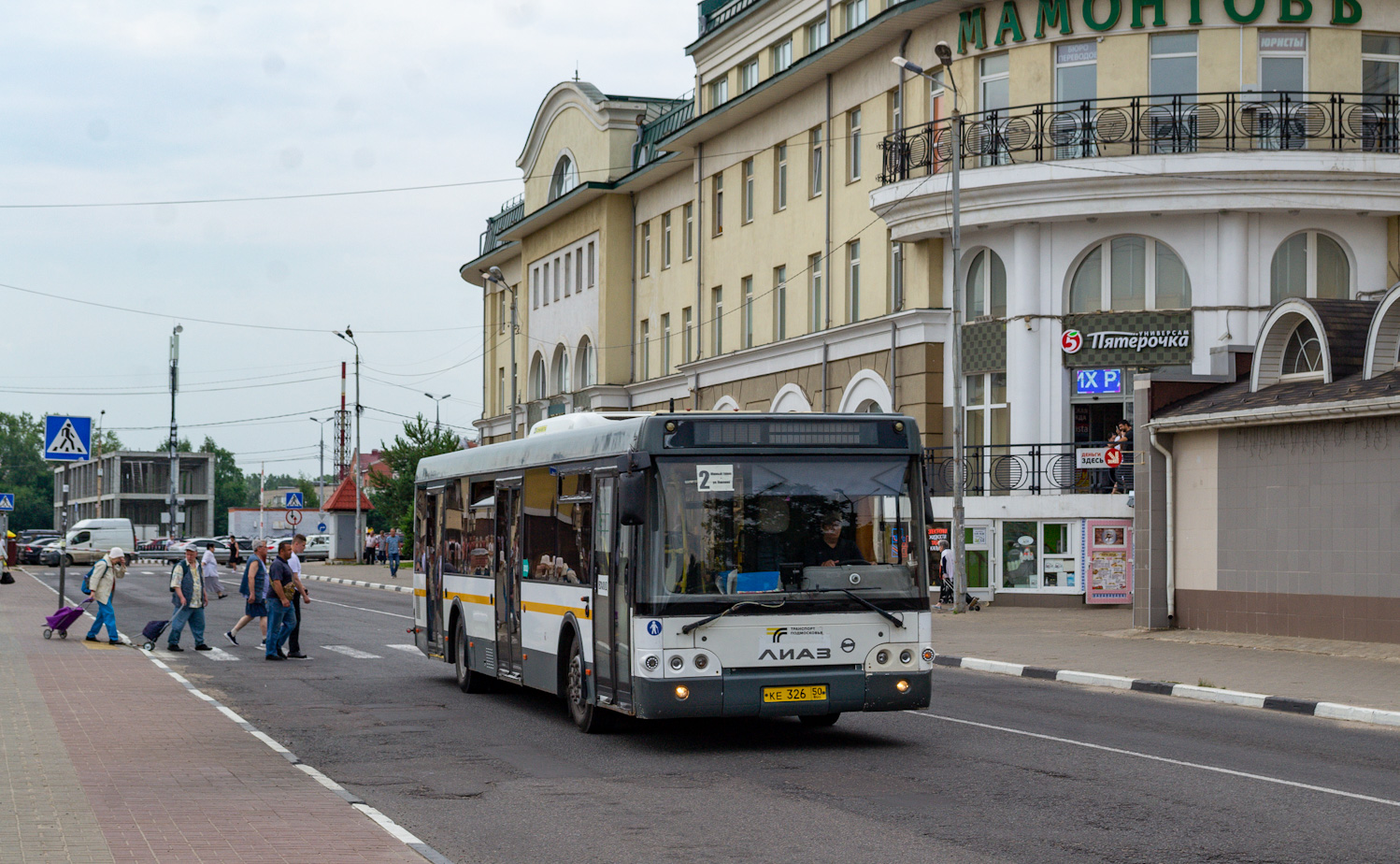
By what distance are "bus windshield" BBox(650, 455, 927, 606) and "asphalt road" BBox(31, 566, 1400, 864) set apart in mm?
1261

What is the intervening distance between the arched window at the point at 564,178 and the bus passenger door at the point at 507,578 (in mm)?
43242

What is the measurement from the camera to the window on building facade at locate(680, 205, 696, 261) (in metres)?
50.8

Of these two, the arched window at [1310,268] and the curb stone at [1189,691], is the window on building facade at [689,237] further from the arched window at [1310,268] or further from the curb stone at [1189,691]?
the curb stone at [1189,691]

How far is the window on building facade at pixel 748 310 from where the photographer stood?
4669 cm

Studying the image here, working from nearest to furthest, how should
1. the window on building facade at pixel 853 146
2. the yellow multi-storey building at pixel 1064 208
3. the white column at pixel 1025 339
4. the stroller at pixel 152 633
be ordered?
the stroller at pixel 152 633 < the yellow multi-storey building at pixel 1064 208 < the white column at pixel 1025 339 < the window on building facade at pixel 853 146

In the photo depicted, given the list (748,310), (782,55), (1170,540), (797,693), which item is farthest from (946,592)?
(797,693)

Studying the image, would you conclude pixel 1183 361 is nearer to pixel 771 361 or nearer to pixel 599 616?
pixel 771 361

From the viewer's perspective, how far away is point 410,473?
7238cm

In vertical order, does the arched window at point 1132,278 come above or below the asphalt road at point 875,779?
above

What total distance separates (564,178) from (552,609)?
47794 millimetres

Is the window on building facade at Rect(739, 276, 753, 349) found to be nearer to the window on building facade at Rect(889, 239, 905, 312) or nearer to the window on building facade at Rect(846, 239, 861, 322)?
the window on building facade at Rect(846, 239, 861, 322)

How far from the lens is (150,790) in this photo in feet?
35.0

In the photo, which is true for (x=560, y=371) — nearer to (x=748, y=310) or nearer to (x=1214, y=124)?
(x=748, y=310)

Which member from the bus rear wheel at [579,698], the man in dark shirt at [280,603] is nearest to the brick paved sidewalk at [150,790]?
the bus rear wheel at [579,698]
